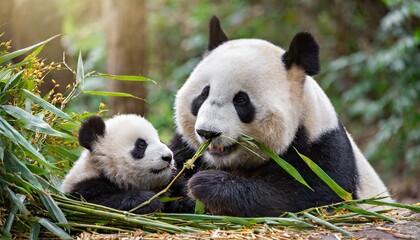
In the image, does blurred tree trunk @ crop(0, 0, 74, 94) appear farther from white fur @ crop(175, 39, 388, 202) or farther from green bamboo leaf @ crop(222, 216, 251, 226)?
green bamboo leaf @ crop(222, 216, 251, 226)

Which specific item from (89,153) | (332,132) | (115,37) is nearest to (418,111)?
(115,37)

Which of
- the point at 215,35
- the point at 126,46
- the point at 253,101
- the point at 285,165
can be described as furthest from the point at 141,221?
the point at 126,46

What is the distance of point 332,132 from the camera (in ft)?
15.7

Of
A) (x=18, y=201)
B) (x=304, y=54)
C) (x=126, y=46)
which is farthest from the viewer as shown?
(x=126, y=46)

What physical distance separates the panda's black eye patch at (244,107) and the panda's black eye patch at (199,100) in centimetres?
20

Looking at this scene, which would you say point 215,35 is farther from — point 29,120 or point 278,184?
point 29,120

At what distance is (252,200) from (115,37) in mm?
5941

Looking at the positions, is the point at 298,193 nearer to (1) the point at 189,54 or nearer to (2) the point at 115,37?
(2) the point at 115,37

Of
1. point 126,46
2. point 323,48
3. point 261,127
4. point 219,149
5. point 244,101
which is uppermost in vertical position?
point 323,48

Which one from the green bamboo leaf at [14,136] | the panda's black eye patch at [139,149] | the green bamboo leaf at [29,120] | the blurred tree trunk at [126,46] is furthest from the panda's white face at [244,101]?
the blurred tree trunk at [126,46]

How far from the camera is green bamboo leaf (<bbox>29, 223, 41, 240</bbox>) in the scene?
3.84 metres

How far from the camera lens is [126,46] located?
9891mm

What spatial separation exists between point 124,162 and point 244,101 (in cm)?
87

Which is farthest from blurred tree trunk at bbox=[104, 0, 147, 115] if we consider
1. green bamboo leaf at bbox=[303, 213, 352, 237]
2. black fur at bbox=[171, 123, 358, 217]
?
green bamboo leaf at bbox=[303, 213, 352, 237]
